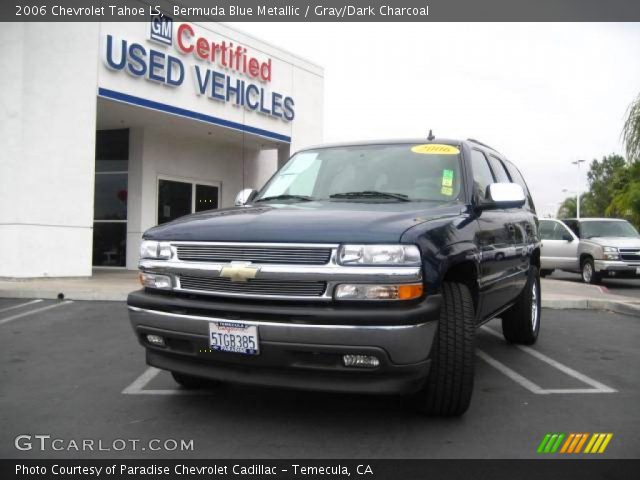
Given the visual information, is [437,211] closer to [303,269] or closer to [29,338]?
[303,269]

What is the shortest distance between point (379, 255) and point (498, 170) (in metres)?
2.96

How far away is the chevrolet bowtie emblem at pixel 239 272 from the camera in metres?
3.13

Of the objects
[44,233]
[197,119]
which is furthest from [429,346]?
[197,119]

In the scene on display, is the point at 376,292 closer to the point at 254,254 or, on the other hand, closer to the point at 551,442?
the point at 254,254

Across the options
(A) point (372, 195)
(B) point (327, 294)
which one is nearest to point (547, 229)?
(A) point (372, 195)

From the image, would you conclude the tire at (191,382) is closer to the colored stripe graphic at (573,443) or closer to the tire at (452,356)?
the tire at (452,356)

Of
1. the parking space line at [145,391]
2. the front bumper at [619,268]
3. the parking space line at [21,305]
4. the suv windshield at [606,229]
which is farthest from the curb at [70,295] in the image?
the suv windshield at [606,229]

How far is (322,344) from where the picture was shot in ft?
9.62

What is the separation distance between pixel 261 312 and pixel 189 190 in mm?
13059

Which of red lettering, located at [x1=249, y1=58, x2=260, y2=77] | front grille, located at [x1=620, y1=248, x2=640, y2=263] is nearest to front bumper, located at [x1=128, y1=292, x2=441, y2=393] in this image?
front grille, located at [x1=620, y1=248, x2=640, y2=263]

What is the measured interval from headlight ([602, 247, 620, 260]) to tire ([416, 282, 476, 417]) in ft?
37.8

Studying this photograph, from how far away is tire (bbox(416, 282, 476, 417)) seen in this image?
10.7 ft

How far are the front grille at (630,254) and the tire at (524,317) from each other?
8.59 m

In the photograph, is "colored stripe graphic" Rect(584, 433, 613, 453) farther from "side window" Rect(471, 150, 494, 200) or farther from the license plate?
the license plate
